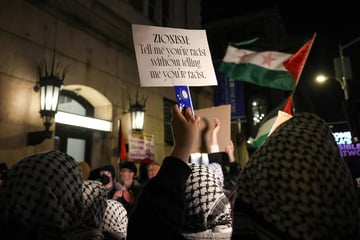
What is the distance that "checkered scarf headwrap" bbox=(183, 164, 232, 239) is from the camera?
5.84ft

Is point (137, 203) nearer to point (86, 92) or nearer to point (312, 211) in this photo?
point (312, 211)

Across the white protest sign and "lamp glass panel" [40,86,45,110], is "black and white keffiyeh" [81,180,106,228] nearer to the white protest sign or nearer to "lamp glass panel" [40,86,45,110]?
the white protest sign

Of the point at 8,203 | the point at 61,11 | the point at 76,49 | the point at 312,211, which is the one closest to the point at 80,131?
the point at 76,49

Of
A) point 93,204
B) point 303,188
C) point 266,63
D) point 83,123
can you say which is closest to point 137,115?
point 83,123

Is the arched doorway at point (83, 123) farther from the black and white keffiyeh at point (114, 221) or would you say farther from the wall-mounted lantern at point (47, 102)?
the black and white keffiyeh at point (114, 221)

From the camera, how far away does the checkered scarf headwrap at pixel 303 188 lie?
1.06 metres

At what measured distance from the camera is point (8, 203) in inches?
59.3

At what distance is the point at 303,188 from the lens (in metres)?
1.09

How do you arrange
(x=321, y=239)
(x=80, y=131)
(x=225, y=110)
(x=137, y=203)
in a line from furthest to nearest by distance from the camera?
(x=80, y=131) → (x=225, y=110) → (x=137, y=203) → (x=321, y=239)

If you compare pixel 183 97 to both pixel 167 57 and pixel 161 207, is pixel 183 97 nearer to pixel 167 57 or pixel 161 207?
pixel 167 57

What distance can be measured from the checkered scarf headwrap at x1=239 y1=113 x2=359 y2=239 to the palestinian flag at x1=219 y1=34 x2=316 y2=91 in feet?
19.5

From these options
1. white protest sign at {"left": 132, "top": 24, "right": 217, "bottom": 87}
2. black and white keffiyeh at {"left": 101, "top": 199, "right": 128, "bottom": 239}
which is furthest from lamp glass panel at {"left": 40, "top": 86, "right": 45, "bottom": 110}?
white protest sign at {"left": 132, "top": 24, "right": 217, "bottom": 87}

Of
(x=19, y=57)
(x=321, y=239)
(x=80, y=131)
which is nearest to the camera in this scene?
(x=321, y=239)

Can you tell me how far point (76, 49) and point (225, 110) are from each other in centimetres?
564
